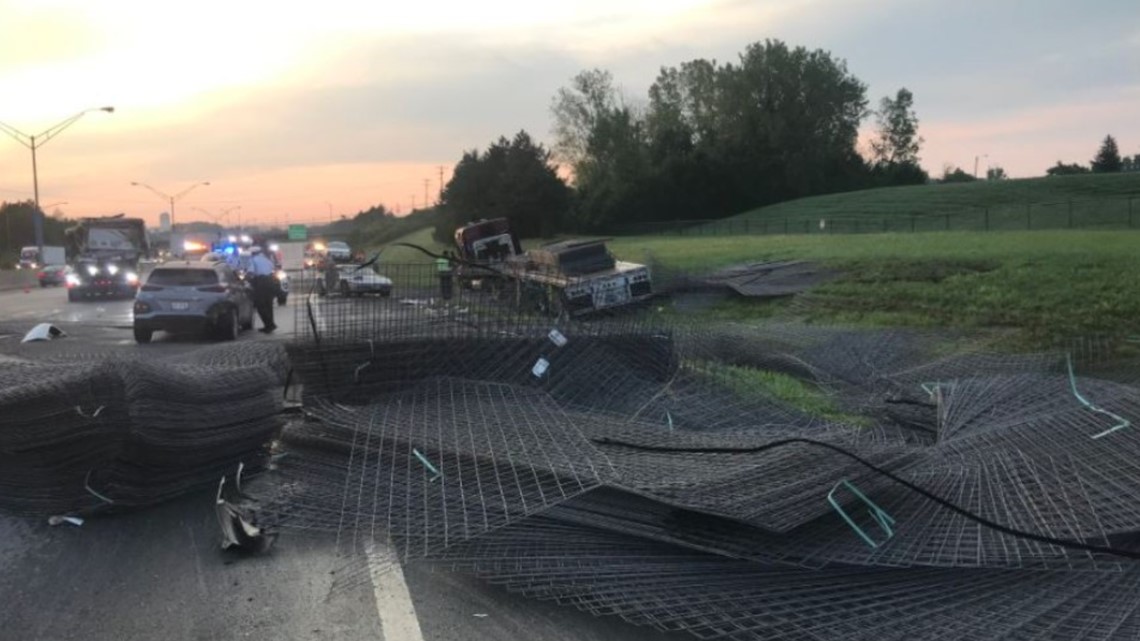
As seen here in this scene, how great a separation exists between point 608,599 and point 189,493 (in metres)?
3.86

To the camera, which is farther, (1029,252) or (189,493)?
(1029,252)

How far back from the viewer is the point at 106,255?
38.8 meters

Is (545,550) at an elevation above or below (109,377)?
below

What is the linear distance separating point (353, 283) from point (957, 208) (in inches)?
2767

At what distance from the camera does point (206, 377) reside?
8.17 meters

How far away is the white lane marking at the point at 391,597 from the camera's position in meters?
4.49

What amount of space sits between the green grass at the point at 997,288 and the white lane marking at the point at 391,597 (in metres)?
11.4

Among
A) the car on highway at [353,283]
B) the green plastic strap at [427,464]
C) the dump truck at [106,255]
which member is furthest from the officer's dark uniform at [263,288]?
the dump truck at [106,255]

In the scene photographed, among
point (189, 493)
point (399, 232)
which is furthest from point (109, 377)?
point (399, 232)

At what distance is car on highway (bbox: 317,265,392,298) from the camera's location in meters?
9.04

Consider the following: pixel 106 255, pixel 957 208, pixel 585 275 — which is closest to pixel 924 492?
pixel 585 275

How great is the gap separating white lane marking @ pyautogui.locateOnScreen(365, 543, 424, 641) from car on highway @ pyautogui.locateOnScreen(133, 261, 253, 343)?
48.2ft

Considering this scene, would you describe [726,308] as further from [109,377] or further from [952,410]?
[109,377]

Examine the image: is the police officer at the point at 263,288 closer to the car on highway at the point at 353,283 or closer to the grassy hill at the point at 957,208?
the car on highway at the point at 353,283
